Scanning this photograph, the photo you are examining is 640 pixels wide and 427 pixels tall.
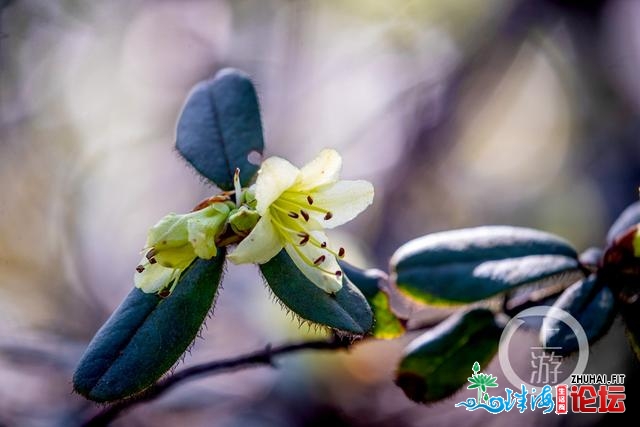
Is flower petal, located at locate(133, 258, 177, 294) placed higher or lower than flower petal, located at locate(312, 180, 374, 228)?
lower

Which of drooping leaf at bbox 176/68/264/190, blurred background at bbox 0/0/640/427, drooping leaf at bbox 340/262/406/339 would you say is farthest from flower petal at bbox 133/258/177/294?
blurred background at bbox 0/0/640/427

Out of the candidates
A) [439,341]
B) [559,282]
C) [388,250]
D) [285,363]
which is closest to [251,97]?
[439,341]

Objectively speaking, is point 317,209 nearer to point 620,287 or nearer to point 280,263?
point 280,263

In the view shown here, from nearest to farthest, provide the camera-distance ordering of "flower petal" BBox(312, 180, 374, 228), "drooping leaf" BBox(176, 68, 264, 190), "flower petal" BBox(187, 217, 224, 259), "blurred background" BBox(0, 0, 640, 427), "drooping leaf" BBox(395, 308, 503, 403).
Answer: "flower petal" BBox(187, 217, 224, 259)
"flower petal" BBox(312, 180, 374, 228)
"drooping leaf" BBox(176, 68, 264, 190)
"drooping leaf" BBox(395, 308, 503, 403)
"blurred background" BBox(0, 0, 640, 427)

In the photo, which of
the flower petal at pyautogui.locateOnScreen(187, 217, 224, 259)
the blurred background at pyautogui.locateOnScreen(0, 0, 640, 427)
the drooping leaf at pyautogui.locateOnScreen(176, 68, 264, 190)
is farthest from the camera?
the blurred background at pyautogui.locateOnScreen(0, 0, 640, 427)

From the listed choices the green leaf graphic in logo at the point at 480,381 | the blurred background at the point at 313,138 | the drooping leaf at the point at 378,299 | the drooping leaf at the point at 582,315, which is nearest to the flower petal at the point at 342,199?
the drooping leaf at the point at 378,299

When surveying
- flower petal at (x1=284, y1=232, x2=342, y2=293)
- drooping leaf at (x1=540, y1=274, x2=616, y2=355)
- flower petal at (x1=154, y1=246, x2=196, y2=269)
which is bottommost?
drooping leaf at (x1=540, y1=274, x2=616, y2=355)

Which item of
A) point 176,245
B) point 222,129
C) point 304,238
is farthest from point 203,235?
point 222,129

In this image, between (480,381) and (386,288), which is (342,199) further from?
(480,381)

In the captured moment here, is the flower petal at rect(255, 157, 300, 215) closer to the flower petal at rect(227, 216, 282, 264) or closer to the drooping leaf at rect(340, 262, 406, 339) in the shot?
the flower petal at rect(227, 216, 282, 264)
